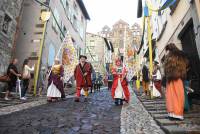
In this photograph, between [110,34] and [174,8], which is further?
[110,34]

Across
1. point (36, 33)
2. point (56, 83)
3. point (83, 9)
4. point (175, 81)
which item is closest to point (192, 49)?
point (175, 81)

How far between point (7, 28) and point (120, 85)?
7675 millimetres

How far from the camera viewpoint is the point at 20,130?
3666 millimetres

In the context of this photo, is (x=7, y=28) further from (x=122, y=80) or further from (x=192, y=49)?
(x=192, y=49)

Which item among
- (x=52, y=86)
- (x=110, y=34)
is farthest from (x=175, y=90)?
(x=110, y=34)

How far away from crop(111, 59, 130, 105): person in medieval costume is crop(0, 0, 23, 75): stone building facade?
21.4ft

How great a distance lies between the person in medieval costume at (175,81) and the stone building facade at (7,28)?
9016mm

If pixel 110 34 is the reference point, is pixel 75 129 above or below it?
below

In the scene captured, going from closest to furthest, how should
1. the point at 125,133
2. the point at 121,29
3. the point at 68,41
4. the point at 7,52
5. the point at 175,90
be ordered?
the point at 125,133
the point at 175,90
the point at 68,41
the point at 7,52
the point at 121,29

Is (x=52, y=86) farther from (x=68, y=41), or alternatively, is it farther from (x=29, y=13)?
(x=29, y=13)

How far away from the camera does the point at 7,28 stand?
11.7 m

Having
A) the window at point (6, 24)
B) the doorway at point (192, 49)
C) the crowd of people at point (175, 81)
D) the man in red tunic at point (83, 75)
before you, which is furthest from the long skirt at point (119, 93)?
the window at point (6, 24)

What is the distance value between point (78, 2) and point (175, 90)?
70.7ft

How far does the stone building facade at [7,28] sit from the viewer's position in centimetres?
1097
